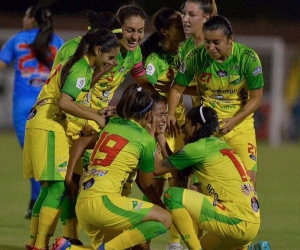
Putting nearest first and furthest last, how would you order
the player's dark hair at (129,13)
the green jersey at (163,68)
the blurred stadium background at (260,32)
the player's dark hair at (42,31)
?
the player's dark hair at (129,13) < the green jersey at (163,68) < the player's dark hair at (42,31) < the blurred stadium background at (260,32)

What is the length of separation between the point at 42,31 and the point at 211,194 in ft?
13.2

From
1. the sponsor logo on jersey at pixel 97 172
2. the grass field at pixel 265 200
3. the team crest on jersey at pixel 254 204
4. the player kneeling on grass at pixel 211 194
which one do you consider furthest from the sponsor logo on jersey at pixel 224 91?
the sponsor logo on jersey at pixel 97 172

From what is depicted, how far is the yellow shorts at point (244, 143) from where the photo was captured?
7820 millimetres

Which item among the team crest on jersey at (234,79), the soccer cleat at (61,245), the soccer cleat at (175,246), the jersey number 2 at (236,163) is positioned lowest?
the soccer cleat at (175,246)

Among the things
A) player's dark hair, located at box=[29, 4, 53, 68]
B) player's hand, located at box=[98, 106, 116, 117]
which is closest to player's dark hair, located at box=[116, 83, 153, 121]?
player's hand, located at box=[98, 106, 116, 117]

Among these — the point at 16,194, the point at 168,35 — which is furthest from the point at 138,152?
the point at 16,194

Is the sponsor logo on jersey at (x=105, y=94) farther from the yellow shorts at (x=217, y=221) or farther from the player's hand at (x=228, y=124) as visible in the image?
the yellow shorts at (x=217, y=221)

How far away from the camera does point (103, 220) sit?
6633 millimetres

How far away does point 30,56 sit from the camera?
34.8 ft

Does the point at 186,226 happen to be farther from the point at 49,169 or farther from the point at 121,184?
the point at 49,169

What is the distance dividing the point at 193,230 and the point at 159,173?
1.72 ft

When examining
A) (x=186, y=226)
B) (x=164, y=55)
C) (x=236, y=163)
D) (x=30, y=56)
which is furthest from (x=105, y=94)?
(x=30, y=56)

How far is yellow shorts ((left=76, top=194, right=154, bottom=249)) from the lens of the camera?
6.62 meters

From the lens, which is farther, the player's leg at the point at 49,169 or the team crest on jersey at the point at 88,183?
the player's leg at the point at 49,169
